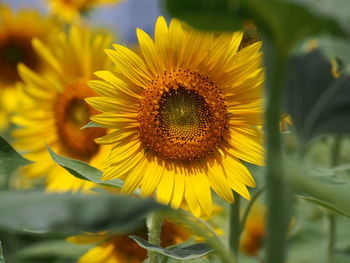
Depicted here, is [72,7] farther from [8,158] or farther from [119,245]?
[8,158]

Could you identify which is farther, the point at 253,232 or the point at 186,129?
the point at 253,232

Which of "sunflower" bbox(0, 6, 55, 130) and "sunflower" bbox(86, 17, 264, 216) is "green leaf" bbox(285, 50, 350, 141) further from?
"sunflower" bbox(0, 6, 55, 130)

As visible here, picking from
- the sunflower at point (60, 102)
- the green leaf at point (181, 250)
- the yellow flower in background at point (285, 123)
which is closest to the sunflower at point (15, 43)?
the sunflower at point (60, 102)

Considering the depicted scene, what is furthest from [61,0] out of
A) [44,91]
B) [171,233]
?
[171,233]

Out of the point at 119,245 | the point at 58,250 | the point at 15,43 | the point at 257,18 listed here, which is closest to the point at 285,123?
the point at 119,245

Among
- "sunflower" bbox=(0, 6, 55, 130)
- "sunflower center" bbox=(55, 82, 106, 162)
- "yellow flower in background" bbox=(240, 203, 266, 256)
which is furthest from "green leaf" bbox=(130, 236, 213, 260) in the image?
"sunflower" bbox=(0, 6, 55, 130)

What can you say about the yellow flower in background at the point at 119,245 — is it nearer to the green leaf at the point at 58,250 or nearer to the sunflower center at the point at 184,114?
the sunflower center at the point at 184,114

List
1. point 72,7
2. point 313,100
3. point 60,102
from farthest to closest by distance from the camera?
1. point 72,7
2. point 60,102
3. point 313,100
